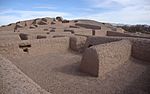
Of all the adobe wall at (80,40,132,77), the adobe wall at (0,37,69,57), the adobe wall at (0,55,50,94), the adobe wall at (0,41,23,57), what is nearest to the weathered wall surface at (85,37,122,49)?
the adobe wall at (0,37,69,57)

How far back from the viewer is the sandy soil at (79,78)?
7.27m

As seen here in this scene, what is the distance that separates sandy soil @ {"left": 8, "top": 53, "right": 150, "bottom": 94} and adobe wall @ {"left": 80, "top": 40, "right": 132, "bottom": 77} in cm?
29

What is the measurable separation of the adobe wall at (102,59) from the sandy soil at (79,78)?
0.29m

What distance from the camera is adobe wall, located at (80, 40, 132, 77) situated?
340 inches

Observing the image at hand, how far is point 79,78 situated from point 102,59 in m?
1.31

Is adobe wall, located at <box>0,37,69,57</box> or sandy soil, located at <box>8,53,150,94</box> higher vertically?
adobe wall, located at <box>0,37,69,57</box>

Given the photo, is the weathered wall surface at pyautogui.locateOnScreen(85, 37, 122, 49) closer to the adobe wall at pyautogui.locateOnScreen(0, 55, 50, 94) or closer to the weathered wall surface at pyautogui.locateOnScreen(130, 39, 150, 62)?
the weathered wall surface at pyautogui.locateOnScreen(130, 39, 150, 62)

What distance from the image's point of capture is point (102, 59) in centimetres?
875

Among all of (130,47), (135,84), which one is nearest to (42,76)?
(135,84)

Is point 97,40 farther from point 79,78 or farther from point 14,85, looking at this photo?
point 14,85

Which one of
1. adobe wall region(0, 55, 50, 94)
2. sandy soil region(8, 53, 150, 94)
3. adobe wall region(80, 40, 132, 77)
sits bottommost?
sandy soil region(8, 53, 150, 94)

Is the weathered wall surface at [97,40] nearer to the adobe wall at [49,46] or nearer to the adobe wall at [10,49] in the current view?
the adobe wall at [49,46]

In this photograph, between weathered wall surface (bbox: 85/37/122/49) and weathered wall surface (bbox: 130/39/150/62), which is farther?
weathered wall surface (bbox: 85/37/122/49)

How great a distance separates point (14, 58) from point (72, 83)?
4902mm
